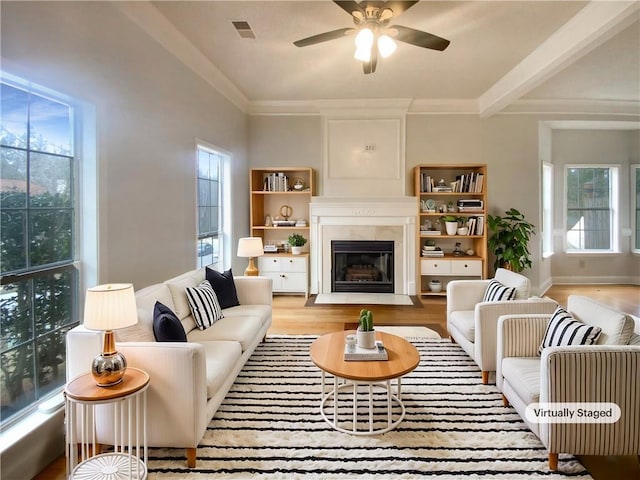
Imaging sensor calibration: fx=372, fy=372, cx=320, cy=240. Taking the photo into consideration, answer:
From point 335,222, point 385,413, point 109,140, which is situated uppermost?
point 109,140

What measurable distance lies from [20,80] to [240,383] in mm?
2371

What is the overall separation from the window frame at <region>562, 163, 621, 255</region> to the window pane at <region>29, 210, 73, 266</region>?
7259 mm

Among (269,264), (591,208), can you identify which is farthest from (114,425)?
(591,208)

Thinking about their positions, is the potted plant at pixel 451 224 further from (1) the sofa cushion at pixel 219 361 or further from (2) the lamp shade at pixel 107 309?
(2) the lamp shade at pixel 107 309

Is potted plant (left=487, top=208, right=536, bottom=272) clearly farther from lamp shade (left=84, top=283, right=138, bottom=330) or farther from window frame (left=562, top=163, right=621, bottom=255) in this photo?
lamp shade (left=84, top=283, right=138, bottom=330)

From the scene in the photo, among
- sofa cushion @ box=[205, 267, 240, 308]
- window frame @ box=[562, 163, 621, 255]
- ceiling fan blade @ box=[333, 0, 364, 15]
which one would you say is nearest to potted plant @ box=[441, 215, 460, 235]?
window frame @ box=[562, 163, 621, 255]

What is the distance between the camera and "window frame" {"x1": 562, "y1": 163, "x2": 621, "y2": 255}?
6520 millimetres

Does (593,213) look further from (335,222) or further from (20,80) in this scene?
(20,80)

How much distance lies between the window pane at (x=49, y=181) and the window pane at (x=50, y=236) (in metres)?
0.06

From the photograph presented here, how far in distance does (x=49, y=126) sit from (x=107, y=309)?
1.22 meters

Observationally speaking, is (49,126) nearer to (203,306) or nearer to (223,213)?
(203,306)

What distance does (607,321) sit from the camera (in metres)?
2.12

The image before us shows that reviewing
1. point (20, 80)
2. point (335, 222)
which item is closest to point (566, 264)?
point (335, 222)

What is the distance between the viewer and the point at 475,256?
18.8 ft
